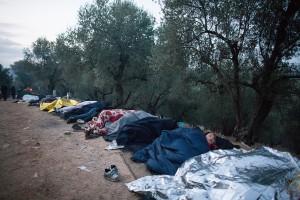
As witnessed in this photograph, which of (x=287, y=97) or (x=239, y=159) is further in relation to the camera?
(x=287, y=97)

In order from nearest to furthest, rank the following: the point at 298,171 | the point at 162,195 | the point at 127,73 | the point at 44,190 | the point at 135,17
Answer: the point at 298,171
the point at 162,195
the point at 44,190
the point at 135,17
the point at 127,73

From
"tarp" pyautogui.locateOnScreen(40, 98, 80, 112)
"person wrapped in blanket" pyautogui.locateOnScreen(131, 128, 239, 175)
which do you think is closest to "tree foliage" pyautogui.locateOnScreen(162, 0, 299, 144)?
"person wrapped in blanket" pyautogui.locateOnScreen(131, 128, 239, 175)

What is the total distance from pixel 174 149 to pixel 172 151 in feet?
0.24

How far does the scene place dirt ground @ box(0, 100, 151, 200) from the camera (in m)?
3.86

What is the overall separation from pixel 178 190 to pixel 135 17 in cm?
1605

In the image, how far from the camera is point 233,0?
29.7 ft

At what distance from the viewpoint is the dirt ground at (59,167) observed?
152 inches

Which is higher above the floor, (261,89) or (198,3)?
(198,3)

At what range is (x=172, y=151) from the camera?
5.21 m

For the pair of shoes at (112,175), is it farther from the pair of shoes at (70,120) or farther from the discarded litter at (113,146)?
the pair of shoes at (70,120)

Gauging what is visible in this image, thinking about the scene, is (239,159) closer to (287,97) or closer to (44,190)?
(44,190)

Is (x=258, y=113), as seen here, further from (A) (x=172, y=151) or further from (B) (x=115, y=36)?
(B) (x=115, y=36)

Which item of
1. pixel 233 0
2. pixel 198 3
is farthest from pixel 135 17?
pixel 233 0

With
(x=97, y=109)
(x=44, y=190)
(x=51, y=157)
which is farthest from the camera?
(x=97, y=109)
